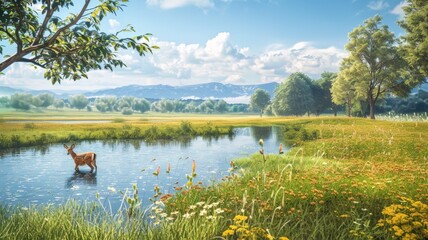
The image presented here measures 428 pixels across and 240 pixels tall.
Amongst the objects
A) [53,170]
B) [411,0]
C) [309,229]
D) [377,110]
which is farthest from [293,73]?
[309,229]

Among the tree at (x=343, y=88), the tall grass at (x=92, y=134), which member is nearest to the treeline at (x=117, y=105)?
the tall grass at (x=92, y=134)

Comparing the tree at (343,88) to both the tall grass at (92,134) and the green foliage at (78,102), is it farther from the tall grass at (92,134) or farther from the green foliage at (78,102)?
the green foliage at (78,102)

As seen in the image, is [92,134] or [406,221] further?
[92,134]

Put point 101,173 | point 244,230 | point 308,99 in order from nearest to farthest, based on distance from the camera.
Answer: point 244,230
point 101,173
point 308,99

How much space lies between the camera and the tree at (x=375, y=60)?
176ft

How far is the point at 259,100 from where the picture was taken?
121m

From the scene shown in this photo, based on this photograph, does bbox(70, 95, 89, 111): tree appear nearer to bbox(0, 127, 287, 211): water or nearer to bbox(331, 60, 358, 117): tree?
bbox(331, 60, 358, 117): tree

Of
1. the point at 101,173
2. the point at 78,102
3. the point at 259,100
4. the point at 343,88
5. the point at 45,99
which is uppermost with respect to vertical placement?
the point at 45,99

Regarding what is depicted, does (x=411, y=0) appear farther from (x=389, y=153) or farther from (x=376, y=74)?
(x=389, y=153)

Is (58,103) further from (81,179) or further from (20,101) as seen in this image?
(81,179)

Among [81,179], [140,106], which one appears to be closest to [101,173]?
[81,179]

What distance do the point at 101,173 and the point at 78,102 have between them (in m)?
151

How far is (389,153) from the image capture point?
1930 cm

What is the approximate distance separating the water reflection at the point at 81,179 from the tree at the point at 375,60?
46.6m
